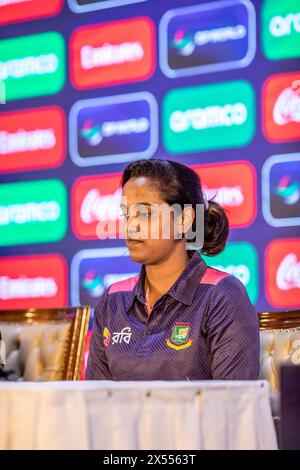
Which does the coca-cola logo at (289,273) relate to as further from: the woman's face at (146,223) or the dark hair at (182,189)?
the woman's face at (146,223)

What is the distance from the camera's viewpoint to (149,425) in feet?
3.29

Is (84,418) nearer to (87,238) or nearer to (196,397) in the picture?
(196,397)

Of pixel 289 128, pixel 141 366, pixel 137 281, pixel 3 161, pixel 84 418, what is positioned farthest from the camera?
pixel 3 161

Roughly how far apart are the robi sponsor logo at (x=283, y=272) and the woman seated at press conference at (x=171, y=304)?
0.97 metres

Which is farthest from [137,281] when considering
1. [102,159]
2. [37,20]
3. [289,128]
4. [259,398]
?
[37,20]

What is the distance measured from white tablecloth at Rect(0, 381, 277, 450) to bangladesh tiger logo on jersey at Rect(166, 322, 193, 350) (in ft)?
2.27

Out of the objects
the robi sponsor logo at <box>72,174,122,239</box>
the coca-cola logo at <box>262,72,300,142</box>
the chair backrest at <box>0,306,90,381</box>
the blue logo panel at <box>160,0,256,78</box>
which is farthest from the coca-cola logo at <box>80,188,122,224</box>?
the chair backrest at <box>0,306,90,381</box>

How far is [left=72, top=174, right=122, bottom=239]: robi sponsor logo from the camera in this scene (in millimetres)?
3330

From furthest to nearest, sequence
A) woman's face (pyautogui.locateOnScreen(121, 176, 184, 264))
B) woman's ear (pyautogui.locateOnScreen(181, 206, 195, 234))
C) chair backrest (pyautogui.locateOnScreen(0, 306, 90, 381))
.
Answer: chair backrest (pyautogui.locateOnScreen(0, 306, 90, 381))
woman's ear (pyautogui.locateOnScreen(181, 206, 195, 234))
woman's face (pyautogui.locateOnScreen(121, 176, 184, 264))

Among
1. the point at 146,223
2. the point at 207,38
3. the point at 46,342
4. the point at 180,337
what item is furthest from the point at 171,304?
the point at 207,38

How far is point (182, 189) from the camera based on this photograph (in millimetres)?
1942

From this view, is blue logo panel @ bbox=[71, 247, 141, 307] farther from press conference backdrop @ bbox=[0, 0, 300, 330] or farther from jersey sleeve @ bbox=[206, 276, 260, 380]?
jersey sleeve @ bbox=[206, 276, 260, 380]

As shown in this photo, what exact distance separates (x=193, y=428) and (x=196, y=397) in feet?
0.14

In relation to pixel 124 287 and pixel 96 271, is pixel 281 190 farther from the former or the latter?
pixel 124 287
